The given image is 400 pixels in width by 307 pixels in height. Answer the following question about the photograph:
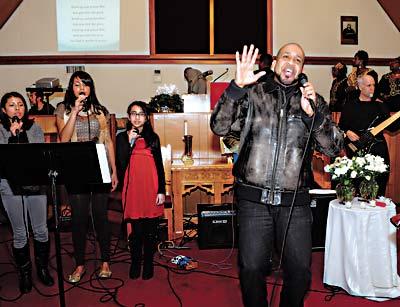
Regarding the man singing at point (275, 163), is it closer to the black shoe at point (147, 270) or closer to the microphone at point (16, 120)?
the black shoe at point (147, 270)

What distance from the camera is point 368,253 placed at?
10.7ft

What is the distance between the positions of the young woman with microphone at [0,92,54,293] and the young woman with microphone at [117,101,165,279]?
666mm

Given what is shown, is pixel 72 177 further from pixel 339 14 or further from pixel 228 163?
pixel 339 14

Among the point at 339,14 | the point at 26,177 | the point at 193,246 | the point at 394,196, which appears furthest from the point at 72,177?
the point at 339,14

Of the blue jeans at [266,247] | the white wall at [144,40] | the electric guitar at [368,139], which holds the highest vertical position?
the white wall at [144,40]

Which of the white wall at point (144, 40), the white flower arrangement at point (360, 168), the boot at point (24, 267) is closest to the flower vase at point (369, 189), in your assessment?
the white flower arrangement at point (360, 168)

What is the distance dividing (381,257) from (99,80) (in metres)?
5.18

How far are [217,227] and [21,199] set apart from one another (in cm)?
189

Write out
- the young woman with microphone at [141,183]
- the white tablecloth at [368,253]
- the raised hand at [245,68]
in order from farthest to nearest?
the young woman with microphone at [141,183], the white tablecloth at [368,253], the raised hand at [245,68]

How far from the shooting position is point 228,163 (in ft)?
15.8

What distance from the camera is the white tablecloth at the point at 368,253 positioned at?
3.25 metres

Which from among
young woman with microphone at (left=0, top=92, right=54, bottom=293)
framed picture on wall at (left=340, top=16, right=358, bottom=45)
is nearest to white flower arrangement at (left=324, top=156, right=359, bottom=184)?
young woman with microphone at (left=0, top=92, right=54, bottom=293)

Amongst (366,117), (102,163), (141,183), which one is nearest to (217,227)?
(141,183)

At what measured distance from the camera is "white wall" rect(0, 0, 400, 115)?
699cm
